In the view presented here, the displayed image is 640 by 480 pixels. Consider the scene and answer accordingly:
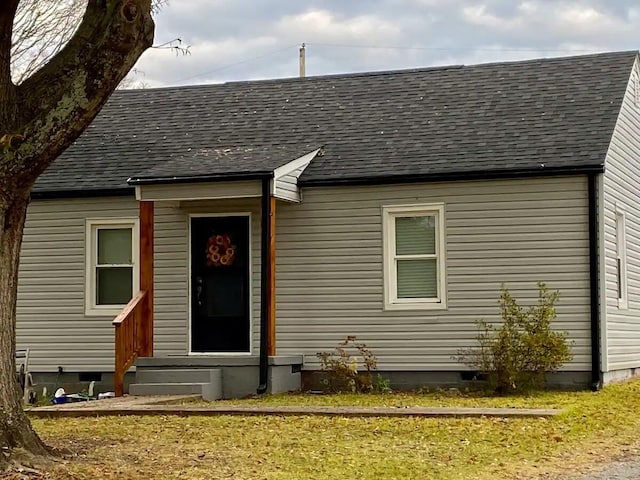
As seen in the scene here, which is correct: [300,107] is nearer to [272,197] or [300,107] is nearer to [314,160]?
[314,160]

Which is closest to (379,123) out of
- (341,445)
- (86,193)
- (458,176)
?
(458,176)

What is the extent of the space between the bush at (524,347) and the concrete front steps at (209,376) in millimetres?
2832

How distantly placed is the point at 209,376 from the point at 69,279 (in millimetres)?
3613

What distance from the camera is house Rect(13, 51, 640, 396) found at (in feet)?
49.9

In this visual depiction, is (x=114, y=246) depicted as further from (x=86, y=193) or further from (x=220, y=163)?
(x=220, y=163)

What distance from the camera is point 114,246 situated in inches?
688

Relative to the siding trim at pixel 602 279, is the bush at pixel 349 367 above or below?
below

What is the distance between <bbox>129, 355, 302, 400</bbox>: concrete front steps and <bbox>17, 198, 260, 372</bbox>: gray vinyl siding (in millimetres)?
1153

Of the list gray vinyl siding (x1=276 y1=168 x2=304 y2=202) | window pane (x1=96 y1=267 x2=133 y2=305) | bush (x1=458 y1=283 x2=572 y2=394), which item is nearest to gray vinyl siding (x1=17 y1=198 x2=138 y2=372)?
window pane (x1=96 y1=267 x2=133 y2=305)

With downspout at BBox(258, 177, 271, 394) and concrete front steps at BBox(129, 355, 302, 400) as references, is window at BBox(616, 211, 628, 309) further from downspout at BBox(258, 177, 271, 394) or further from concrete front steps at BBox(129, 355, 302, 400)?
downspout at BBox(258, 177, 271, 394)

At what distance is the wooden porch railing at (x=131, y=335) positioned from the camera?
15.2 m

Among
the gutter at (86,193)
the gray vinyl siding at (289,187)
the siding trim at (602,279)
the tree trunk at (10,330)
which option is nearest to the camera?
the tree trunk at (10,330)

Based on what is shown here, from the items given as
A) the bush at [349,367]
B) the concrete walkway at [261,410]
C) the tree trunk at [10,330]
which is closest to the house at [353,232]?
the bush at [349,367]

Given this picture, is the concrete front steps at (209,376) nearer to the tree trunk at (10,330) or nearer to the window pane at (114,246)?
the window pane at (114,246)
